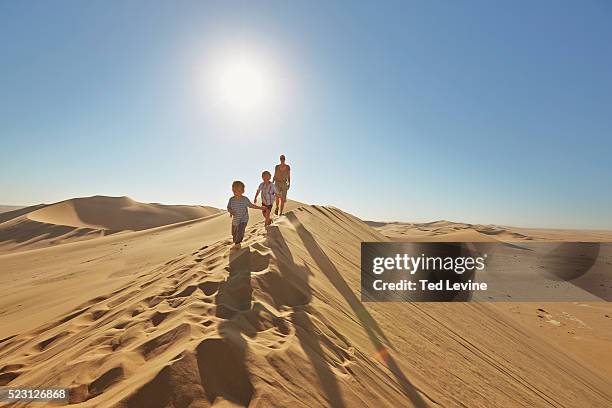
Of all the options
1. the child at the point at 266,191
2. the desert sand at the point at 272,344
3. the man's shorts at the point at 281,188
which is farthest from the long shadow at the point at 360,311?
the man's shorts at the point at 281,188

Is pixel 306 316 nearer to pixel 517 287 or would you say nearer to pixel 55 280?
pixel 55 280

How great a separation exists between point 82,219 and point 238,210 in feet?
90.5

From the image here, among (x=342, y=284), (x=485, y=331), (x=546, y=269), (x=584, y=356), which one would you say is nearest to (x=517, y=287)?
(x=546, y=269)

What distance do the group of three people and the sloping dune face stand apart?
801 inches

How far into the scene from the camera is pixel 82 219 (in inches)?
1060

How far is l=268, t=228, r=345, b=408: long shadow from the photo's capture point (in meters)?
2.07

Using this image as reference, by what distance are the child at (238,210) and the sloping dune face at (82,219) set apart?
21561 mm

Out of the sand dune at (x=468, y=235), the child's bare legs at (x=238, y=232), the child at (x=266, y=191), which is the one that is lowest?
the sand dune at (x=468, y=235)

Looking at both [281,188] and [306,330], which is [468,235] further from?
[306,330]

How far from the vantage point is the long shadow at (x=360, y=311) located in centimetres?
258

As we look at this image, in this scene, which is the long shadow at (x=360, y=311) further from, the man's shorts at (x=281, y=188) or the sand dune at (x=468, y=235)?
the sand dune at (x=468, y=235)

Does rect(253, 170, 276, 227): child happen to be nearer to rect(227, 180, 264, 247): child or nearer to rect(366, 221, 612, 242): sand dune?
rect(227, 180, 264, 247): child

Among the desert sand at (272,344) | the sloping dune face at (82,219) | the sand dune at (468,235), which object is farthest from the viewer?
the sand dune at (468,235)

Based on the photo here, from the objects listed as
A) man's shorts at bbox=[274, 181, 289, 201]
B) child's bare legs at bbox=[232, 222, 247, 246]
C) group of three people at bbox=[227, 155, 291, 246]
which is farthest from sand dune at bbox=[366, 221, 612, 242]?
child's bare legs at bbox=[232, 222, 247, 246]
